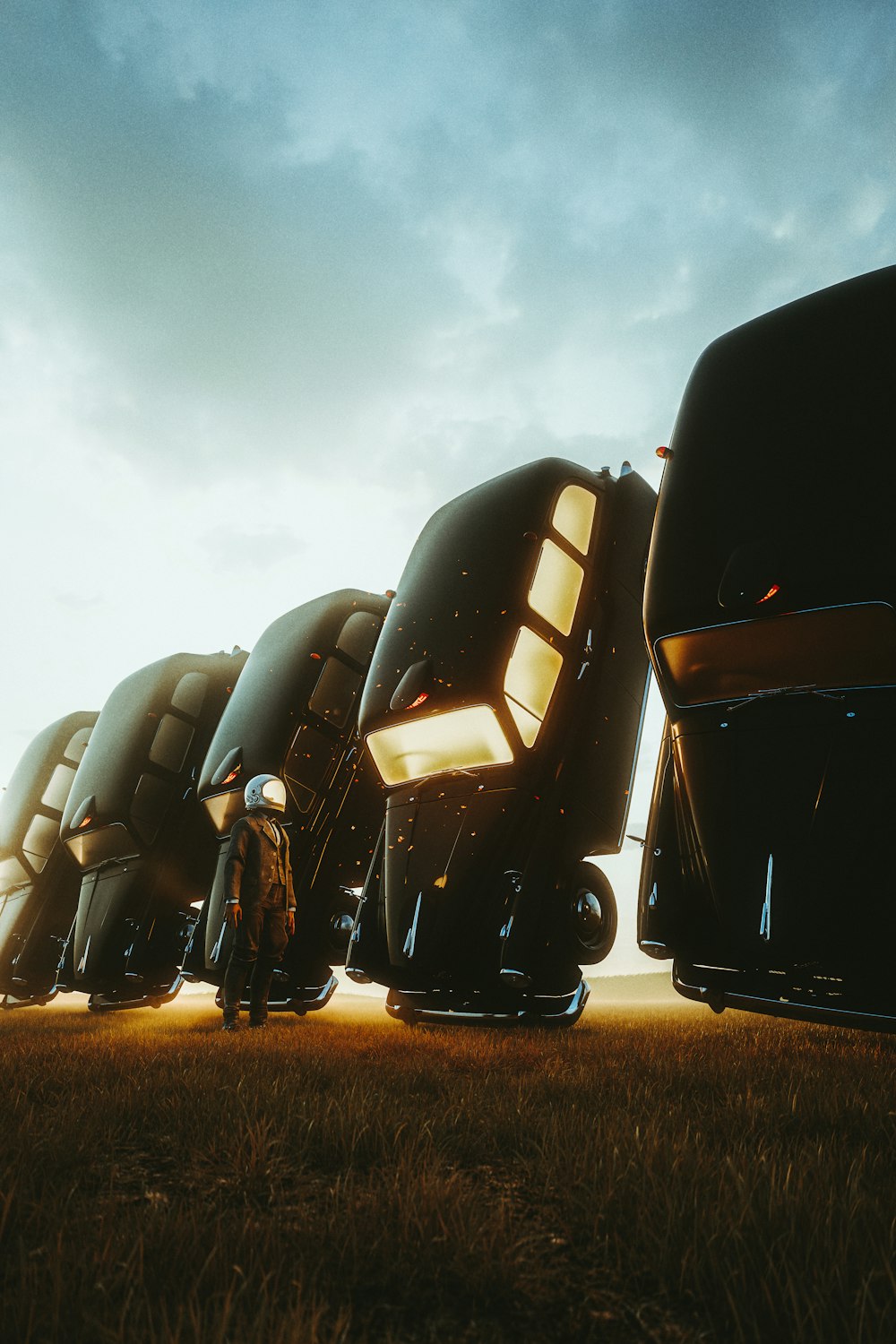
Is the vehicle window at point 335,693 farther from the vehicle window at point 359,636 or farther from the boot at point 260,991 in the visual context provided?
the boot at point 260,991

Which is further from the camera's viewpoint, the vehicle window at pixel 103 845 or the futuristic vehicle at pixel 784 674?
the vehicle window at pixel 103 845

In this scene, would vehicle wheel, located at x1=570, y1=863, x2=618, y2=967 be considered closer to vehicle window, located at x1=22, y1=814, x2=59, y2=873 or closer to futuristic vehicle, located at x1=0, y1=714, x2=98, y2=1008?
futuristic vehicle, located at x1=0, y1=714, x2=98, y2=1008

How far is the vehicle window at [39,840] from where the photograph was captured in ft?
27.8

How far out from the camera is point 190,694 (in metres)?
7.02

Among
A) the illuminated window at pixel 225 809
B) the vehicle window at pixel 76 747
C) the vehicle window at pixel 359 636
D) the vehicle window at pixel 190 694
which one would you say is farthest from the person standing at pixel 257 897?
the vehicle window at pixel 76 747

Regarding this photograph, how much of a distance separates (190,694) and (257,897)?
2.72 meters

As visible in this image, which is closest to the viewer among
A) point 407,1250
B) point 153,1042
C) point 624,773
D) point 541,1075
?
point 407,1250

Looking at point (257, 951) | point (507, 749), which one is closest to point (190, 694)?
point (257, 951)

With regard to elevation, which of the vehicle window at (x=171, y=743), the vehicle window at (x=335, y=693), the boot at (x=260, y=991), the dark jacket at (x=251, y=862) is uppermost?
the vehicle window at (x=335, y=693)

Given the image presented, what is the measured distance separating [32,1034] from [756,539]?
5.07 meters

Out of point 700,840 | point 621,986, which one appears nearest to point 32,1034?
point 700,840

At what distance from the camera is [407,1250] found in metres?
1.25

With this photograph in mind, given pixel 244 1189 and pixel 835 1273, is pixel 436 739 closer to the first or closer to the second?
pixel 244 1189

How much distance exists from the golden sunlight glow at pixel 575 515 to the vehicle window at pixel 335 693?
2195 millimetres
